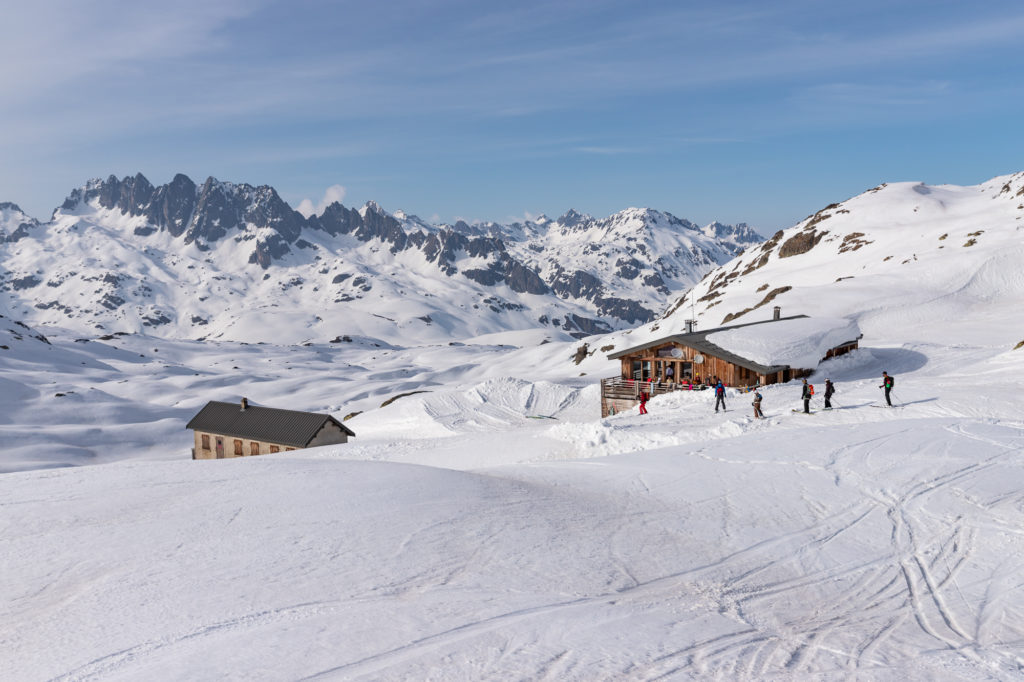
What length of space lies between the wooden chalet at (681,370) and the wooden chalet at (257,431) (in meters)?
21.0

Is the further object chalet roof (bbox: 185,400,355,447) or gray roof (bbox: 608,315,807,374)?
chalet roof (bbox: 185,400,355,447)

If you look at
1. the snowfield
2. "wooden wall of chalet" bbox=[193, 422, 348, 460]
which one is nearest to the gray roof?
the snowfield

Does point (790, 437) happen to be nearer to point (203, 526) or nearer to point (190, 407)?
point (203, 526)

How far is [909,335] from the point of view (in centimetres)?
5516

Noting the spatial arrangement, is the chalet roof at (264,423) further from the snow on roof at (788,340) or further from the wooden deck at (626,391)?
the snow on roof at (788,340)

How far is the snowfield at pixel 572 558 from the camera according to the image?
30.1ft

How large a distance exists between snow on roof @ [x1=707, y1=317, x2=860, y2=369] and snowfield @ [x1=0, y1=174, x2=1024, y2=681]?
826cm

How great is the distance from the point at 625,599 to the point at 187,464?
19.3 m

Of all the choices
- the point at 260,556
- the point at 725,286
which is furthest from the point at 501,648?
the point at 725,286

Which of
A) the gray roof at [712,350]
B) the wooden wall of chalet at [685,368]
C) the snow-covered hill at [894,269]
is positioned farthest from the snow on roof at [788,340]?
the snow-covered hill at [894,269]

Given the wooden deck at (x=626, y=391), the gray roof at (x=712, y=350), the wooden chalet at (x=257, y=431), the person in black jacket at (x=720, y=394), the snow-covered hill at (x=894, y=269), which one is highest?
the snow-covered hill at (x=894, y=269)

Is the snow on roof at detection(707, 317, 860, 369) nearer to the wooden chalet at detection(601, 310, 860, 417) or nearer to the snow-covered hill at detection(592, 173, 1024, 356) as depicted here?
the wooden chalet at detection(601, 310, 860, 417)

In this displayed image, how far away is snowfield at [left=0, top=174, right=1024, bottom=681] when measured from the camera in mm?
9180

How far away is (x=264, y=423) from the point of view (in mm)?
50500
